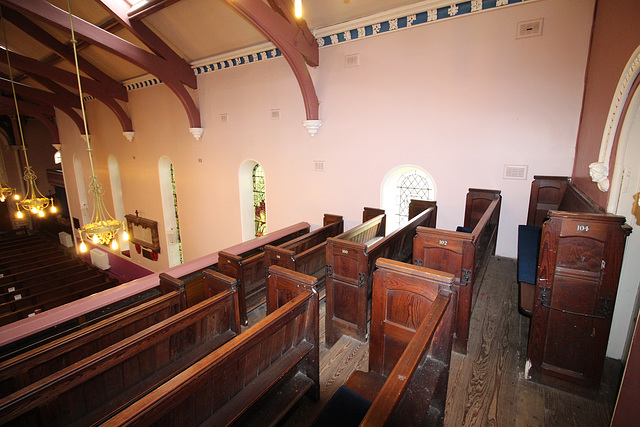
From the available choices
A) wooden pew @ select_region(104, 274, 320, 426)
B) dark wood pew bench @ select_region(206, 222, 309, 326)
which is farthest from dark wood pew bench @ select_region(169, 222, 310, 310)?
wooden pew @ select_region(104, 274, 320, 426)

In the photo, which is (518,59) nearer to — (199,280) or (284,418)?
(284,418)

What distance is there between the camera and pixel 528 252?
3219mm

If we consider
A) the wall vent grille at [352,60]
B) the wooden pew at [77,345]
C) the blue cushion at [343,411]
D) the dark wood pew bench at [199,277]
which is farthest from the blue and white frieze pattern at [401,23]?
the blue cushion at [343,411]

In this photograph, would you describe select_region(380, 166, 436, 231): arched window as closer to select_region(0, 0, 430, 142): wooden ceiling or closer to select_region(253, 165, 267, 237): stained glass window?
select_region(0, 0, 430, 142): wooden ceiling

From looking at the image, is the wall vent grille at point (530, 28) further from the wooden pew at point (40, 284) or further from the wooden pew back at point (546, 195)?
the wooden pew at point (40, 284)

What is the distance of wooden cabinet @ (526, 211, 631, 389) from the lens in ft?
6.26

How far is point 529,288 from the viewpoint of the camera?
2.68 metres

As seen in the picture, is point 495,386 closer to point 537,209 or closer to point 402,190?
point 537,209

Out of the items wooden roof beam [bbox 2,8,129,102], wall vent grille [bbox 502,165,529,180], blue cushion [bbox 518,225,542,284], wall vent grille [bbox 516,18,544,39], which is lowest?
blue cushion [bbox 518,225,542,284]

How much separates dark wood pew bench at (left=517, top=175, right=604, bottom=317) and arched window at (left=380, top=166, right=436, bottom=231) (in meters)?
1.27

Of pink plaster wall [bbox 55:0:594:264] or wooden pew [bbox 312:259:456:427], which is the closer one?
wooden pew [bbox 312:259:456:427]

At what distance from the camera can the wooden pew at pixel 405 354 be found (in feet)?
4.28

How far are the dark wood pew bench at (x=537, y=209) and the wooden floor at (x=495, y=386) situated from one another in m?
0.44

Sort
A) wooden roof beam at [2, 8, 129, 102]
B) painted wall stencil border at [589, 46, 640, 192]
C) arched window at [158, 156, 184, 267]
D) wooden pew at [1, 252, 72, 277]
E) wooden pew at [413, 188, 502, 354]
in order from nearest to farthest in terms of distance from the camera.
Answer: painted wall stencil border at [589, 46, 640, 192]
wooden pew at [413, 188, 502, 354]
wooden roof beam at [2, 8, 129, 102]
arched window at [158, 156, 184, 267]
wooden pew at [1, 252, 72, 277]
